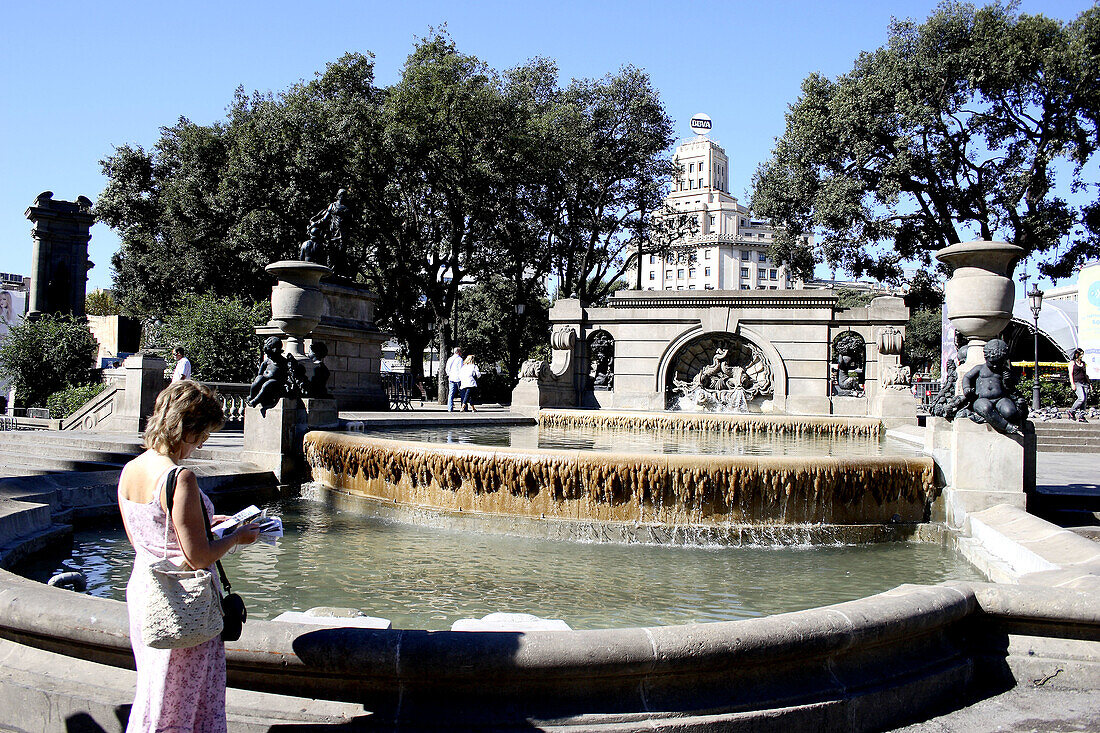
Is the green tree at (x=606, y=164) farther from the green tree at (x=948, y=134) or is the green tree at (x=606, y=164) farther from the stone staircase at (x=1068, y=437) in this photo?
the stone staircase at (x=1068, y=437)

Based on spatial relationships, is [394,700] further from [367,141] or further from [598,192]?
[598,192]

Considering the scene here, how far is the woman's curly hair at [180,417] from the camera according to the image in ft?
9.10

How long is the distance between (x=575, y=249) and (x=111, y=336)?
1943cm

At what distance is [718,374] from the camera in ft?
74.4

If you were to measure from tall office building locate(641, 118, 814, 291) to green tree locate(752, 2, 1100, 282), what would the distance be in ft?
260

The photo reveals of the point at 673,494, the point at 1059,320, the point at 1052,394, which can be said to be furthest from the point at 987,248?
the point at 1059,320

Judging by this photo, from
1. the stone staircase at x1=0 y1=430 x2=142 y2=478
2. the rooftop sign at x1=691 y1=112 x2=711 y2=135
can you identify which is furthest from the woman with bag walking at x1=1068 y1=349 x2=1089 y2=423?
the rooftop sign at x1=691 y1=112 x2=711 y2=135

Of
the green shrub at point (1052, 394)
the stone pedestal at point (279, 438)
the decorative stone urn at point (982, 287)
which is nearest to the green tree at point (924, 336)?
the green shrub at point (1052, 394)

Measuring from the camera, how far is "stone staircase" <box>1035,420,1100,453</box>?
53.0 feet

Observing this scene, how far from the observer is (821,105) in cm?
2950

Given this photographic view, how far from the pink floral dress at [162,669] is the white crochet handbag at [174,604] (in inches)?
1.2

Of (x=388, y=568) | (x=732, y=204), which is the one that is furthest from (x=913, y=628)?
(x=732, y=204)

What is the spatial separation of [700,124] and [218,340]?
16371cm

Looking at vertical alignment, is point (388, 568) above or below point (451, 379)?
below
